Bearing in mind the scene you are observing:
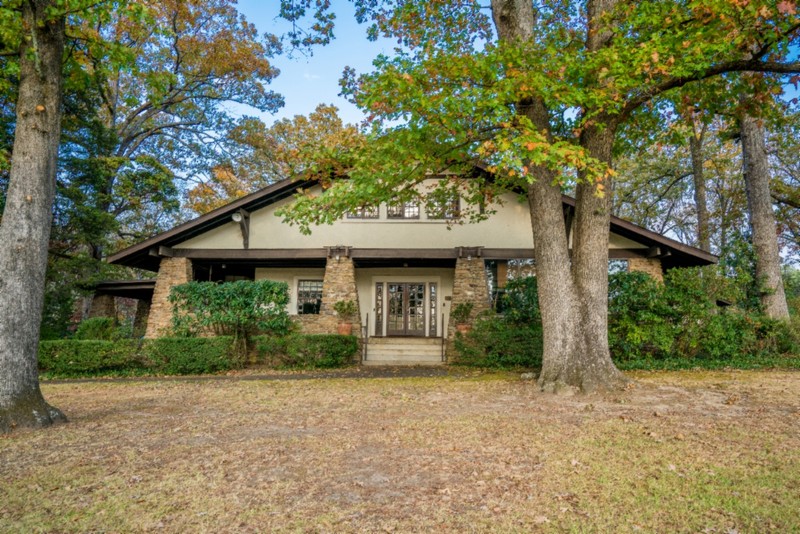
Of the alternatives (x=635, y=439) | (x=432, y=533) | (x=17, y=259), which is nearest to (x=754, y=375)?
(x=635, y=439)

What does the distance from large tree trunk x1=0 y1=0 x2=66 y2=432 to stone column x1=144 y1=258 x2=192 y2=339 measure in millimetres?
6792

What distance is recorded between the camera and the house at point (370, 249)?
1220 centimetres

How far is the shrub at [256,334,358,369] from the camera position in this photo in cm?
1112

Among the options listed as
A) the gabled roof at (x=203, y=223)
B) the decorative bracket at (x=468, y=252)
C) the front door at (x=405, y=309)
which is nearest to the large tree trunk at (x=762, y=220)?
the decorative bracket at (x=468, y=252)

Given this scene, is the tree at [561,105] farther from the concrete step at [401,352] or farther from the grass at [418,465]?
the concrete step at [401,352]

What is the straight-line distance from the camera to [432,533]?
2.70 metres

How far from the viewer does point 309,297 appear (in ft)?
49.1

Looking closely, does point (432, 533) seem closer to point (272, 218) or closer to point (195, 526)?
point (195, 526)

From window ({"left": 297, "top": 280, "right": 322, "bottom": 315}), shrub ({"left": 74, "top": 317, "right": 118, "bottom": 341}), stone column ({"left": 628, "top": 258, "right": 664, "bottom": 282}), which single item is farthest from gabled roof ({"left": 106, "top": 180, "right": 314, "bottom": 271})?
stone column ({"left": 628, "top": 258, "right": 664, "bottom": 282})

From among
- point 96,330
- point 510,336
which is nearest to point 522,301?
point 510,336

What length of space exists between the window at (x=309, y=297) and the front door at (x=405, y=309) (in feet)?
7.54

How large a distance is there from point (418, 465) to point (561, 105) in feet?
19.6

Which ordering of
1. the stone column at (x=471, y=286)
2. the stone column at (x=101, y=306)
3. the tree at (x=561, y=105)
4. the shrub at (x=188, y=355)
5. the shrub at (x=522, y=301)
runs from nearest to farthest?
the tree at (x=561, y=105) → the shrub at (x=188, y=355) → the shrub at (x=522, y=301) → the stone column at (x=471, y=286) → the stone column at (x=101, y=306)

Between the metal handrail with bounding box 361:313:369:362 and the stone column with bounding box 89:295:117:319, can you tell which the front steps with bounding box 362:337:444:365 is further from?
the stone column with bounding box 89:295:117:319
